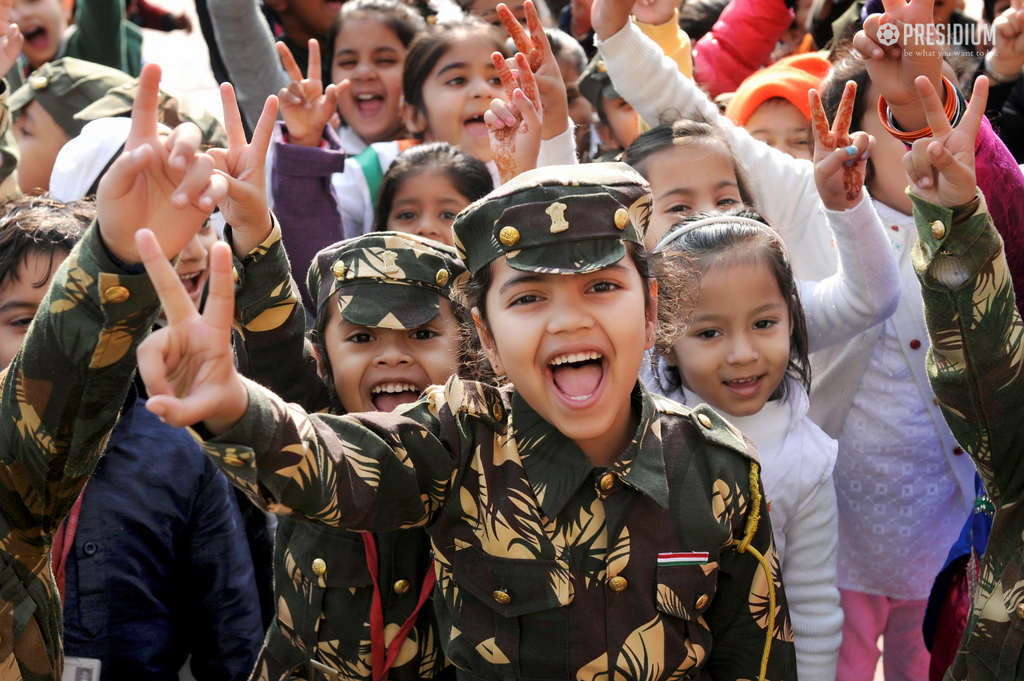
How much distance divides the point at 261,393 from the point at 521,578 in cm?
61

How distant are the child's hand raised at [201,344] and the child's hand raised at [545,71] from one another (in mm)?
1512

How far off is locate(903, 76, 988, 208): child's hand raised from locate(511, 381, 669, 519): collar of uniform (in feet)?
2.22

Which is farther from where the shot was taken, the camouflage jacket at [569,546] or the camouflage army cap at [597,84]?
the camouflage army cap at [597,84]

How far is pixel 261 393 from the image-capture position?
4.49ft

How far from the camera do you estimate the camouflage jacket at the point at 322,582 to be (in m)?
1.93

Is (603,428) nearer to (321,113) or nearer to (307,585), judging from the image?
(307,585)

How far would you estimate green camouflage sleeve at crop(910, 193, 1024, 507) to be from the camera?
5.41 feet

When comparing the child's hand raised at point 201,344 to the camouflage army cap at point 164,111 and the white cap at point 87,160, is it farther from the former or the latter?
the camouflage army cap at point 164,111

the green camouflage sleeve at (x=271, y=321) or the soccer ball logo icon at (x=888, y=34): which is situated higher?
the soccer ball logo icon at (x=888, y=34)

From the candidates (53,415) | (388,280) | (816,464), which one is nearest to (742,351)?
(816,464)

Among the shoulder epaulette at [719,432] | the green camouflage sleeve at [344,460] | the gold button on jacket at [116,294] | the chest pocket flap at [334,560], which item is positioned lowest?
the chest pocket flap at [334,560]

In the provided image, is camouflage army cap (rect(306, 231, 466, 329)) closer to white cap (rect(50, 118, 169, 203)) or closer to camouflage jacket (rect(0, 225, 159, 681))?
camouflage jacket (rect(0, 225, 159, 681))

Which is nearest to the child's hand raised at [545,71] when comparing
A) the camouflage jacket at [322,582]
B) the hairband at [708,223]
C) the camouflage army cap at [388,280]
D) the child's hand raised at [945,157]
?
the hairband at [708,223]

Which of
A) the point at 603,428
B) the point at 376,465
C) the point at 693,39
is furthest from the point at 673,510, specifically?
the point at 693,39
